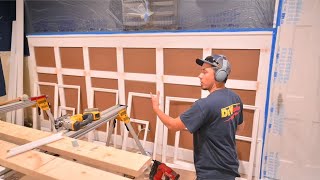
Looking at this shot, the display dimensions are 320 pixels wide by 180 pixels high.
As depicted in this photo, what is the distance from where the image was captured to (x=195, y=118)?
1589 millimetres

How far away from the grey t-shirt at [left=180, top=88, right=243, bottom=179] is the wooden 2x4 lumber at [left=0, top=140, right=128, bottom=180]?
74 centimetres

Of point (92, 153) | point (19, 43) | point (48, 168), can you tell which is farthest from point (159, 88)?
point (19, 43)

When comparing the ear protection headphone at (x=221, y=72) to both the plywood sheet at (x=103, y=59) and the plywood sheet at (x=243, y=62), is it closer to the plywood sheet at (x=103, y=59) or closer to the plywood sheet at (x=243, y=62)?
the plywood sheet at (x=243, y=62)

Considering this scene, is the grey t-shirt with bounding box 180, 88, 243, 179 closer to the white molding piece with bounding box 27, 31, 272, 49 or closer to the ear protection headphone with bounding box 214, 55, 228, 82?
the ear protection headphone with bounding box 214, 55, 228, 82

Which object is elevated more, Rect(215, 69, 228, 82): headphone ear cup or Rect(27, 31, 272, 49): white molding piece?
Rect(27, 31, 272, 49): white molding piece

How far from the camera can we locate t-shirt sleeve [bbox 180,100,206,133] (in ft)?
5.20

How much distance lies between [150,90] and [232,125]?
143cm

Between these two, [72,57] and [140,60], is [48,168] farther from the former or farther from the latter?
[72,57]

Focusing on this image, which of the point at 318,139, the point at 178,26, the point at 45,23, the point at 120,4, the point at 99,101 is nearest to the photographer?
the point at 318,139

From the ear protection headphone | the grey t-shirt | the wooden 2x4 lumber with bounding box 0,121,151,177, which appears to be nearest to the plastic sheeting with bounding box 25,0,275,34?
the ear protection headphone

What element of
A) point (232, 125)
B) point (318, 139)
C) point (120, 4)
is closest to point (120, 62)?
point (120, 4)

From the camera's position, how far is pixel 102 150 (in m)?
1.25

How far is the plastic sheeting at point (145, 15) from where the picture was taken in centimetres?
238

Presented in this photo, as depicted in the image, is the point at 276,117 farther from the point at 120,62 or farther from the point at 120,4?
the point at 120,4
